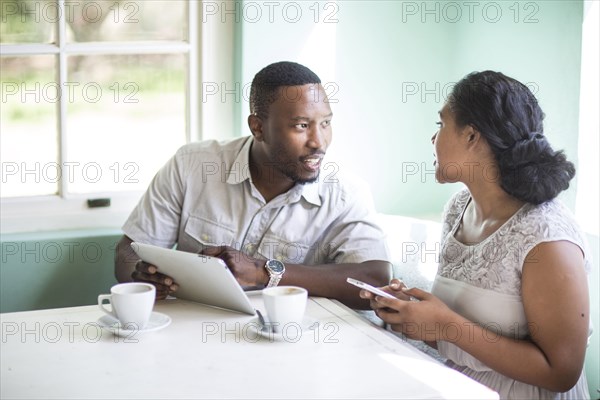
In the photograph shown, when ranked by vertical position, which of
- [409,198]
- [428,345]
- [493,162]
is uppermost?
[493,162]

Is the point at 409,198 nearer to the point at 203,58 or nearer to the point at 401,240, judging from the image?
the point at 401,240

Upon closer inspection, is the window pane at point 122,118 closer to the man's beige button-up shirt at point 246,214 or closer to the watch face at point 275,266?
the man's beige button-up shirt at point 246,214

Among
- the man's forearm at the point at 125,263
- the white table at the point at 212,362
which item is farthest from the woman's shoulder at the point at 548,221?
the man's forearm at the point at 125,263

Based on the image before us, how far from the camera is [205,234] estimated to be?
Answer: 90.7 inches

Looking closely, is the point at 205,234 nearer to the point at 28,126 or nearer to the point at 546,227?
the point at 28,126

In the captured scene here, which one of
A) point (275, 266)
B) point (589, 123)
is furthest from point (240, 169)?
point (589, 123)

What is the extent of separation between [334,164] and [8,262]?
102 centimetres

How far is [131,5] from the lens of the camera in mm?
2586

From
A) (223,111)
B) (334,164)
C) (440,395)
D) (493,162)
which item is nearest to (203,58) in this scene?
(223,111)

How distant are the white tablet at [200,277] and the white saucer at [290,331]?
81 mm

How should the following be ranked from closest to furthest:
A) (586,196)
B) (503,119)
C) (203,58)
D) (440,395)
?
(440,395), (503,119), (586,196), (203,58)

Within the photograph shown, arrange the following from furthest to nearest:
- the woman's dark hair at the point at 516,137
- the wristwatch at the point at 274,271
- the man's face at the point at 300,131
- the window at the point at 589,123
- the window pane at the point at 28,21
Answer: the window pane at the point at 28,21 < the man's face at the point at 300,131 < the window at the point at 589,123 < the wristwatch at the point at 274,271 < the woman's dark hair at the point at 516,137

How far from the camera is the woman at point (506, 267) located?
1.69 m

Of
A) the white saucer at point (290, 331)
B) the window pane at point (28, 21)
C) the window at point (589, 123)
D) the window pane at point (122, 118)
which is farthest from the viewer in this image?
the window pane at point (122, 118)
